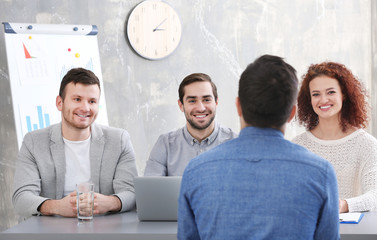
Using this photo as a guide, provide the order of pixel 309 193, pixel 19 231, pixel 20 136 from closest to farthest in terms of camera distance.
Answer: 1. pixel 309 193
2. pixel 19 231
3. pixel 20 136

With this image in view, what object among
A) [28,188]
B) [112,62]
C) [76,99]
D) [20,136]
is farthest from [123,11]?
[28,188]

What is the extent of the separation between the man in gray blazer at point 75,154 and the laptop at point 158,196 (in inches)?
13.7

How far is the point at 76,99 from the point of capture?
8.05 ft

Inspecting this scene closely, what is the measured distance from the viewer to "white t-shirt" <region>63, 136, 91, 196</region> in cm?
244

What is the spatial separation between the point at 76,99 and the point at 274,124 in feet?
4.82

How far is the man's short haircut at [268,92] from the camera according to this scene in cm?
117

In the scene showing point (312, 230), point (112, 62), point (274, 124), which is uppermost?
point (112, 62)

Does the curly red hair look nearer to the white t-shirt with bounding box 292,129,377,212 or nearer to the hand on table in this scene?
the white t-shirt with bounding box 292,129,377,212

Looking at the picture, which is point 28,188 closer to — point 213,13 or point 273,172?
point 273,172

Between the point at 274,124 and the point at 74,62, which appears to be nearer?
the point at 274,124

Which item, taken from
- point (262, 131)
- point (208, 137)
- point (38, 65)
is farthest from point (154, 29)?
point (262, 131)

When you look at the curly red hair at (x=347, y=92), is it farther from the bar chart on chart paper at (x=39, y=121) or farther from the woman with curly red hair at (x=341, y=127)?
the bar chart on chart paper at (x=39, y=121)

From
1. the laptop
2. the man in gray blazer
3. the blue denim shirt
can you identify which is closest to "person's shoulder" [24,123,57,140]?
the man in gray blazer

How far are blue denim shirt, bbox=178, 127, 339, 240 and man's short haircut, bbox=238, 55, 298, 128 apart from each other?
0.03 meters
